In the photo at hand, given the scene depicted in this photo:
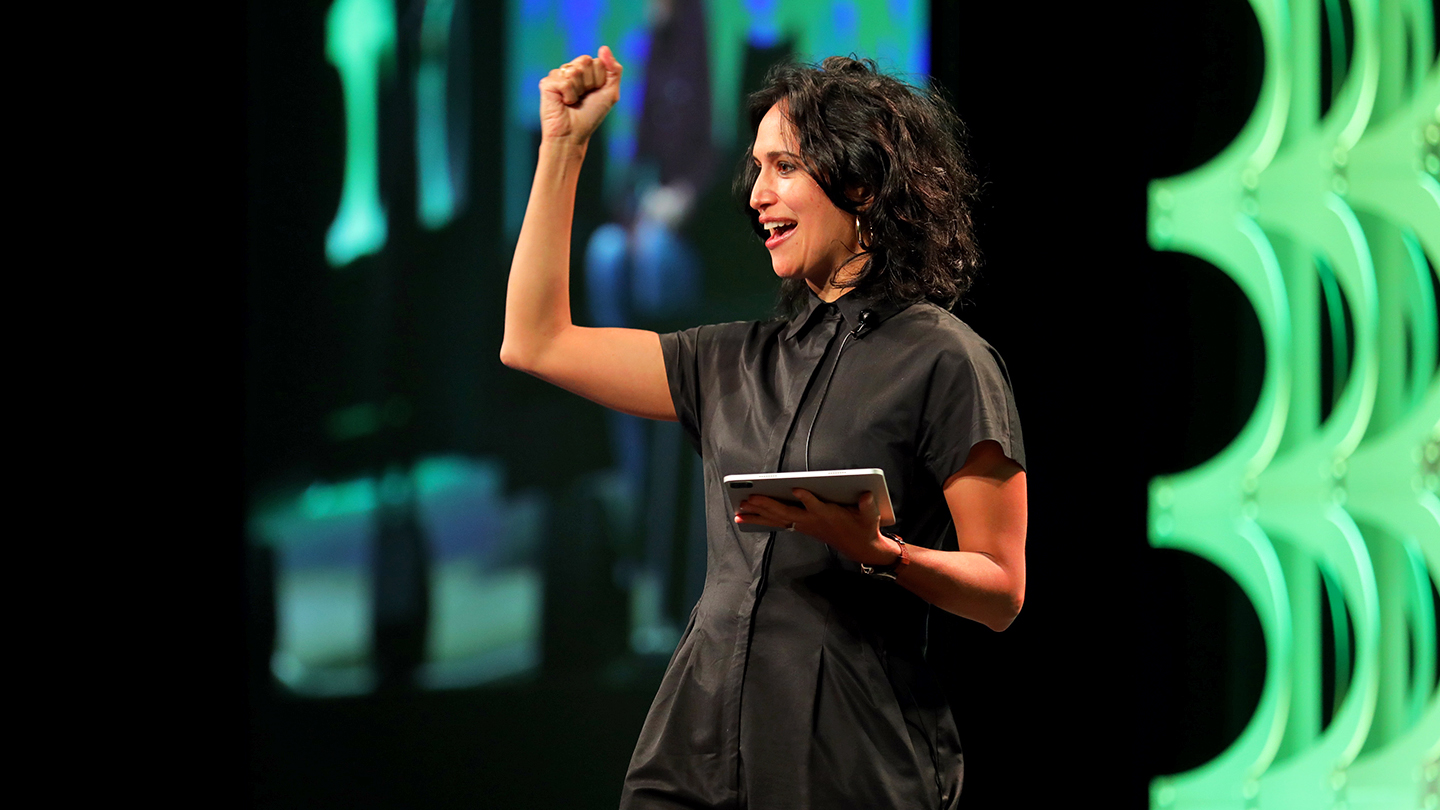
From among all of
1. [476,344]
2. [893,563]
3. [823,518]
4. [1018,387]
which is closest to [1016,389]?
[1018,387]

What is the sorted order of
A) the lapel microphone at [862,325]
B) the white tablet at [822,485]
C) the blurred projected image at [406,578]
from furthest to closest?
the blurred projected image at [406,578] → the lapel microphone at [862,325] → the white tablet at [822,485]

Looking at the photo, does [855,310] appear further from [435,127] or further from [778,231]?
[435,127]

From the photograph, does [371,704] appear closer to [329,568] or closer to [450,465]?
[329,568]

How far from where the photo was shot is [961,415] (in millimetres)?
1311

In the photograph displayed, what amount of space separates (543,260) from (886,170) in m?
0.40

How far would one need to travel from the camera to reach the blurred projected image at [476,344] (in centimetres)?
222

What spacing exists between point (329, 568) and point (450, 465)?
0.27 meters

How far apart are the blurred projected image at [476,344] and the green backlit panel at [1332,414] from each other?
0.72 meters

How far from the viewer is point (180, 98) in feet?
6.92

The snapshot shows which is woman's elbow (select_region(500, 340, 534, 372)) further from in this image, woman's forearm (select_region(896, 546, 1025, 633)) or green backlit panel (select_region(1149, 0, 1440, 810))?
green backlit panel (select_region(1149, 0, 1440, 810))

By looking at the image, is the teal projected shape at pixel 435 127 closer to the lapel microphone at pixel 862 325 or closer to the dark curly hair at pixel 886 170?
the dark curly hair at pixel 886 170

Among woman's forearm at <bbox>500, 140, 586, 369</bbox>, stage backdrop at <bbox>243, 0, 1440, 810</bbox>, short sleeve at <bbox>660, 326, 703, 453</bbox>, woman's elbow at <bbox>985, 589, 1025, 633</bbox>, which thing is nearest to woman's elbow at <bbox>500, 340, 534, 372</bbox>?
woman's forearm at <bbox>500, 140, 586, 369</bbox>

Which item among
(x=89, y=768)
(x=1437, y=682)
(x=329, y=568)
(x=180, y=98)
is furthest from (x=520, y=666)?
(x=1437, y=682)

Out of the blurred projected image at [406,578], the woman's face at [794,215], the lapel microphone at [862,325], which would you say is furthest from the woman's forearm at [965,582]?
the blurred projected image at [406,578]
